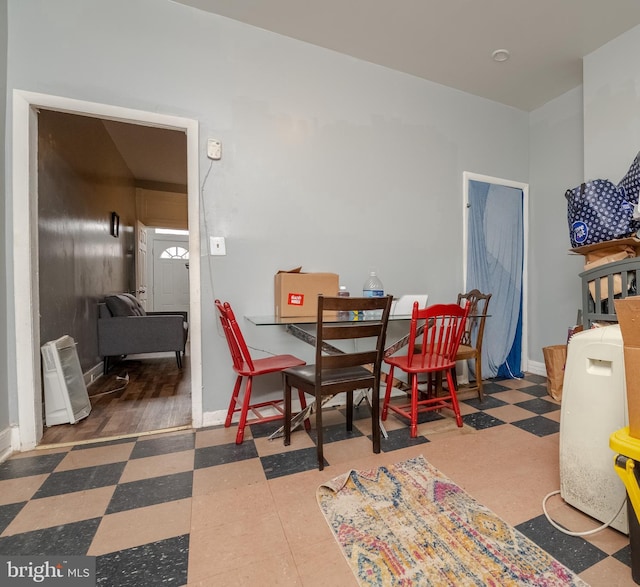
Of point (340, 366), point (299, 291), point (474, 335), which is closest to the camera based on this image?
point (340, 366)

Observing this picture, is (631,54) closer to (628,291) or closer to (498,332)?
(628,291)

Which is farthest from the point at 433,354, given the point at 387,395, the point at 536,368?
the point at 536,368

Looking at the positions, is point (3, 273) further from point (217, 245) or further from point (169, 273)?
point (169, 273)

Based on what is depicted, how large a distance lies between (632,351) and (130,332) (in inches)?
157

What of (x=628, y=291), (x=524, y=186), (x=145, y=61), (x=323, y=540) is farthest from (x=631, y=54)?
(x=323, y=540)

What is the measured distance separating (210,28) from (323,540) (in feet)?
10.1

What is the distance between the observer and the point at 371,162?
9.07 feet

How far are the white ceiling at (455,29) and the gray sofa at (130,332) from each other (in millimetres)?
2918

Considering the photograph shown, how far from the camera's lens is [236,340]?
195 centimetres

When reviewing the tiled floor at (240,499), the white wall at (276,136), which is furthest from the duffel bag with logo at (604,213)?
the tiled floor at (240,499)

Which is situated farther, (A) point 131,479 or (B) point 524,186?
(B) point 524,186

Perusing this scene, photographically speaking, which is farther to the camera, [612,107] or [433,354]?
[612,107]

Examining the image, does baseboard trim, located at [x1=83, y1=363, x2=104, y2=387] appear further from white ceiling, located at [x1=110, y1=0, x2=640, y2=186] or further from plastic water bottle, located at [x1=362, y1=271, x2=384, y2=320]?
white ceiling, located at [x1=110, y1=0, x2=640, y2=186]

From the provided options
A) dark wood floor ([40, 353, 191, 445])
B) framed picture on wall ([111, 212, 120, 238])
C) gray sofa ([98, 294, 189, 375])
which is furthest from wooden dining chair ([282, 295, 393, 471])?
framed picture on wall ([111, 212, 120, 238])
